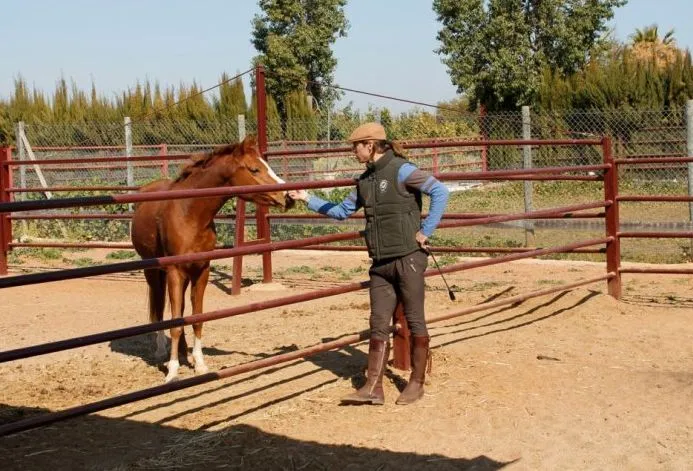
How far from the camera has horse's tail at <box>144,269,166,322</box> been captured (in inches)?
283

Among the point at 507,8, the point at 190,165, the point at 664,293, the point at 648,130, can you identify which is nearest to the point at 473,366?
the point at 190,165

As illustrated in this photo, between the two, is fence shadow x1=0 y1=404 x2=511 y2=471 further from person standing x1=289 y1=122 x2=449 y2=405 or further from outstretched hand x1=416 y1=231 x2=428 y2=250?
outstretched hand x1=416 y1=231 x2=428 y2=250

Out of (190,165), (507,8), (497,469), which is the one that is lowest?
(497,469)

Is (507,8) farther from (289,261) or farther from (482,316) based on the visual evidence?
(482,316)

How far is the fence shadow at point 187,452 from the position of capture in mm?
4469

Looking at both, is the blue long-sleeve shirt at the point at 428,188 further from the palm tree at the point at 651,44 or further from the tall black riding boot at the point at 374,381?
the palm tree at the point at 651,44

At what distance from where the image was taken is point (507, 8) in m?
32.8

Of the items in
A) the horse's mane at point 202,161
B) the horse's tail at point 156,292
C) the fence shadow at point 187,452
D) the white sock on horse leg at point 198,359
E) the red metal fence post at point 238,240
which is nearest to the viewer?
the fence shadow at point 187,452

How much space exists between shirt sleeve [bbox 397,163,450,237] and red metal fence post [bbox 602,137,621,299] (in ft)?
11.9

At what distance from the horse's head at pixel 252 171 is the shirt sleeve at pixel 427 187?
5.30ft

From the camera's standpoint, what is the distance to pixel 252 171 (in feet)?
22.3

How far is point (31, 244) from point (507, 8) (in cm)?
2442

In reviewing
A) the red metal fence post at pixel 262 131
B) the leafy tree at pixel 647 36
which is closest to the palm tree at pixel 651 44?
the leafy tree at pixel 647 36

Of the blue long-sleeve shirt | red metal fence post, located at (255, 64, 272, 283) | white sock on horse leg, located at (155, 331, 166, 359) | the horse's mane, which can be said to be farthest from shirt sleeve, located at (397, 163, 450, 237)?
red metal fence post, located at (255, 64, 272, 283)
